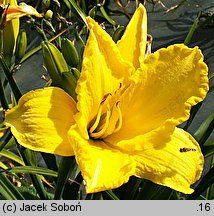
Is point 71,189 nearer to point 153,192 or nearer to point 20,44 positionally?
point 153,192

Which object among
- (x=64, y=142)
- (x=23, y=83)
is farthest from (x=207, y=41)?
(x=64, y=142)

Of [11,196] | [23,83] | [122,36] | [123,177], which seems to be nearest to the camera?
[123,177]

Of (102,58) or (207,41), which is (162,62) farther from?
(207,41)

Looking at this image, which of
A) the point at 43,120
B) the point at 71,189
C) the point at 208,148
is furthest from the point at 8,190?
the point at 208,148

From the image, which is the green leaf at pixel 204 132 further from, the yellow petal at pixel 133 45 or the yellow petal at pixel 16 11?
the yellow petal at pixel 16 11

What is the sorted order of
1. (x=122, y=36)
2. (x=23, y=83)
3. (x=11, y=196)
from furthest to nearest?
(x=23, y=83)
(x=11, y=196)
(x=122, y=36)
